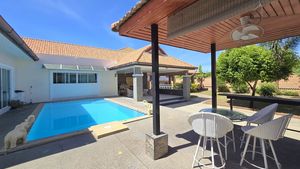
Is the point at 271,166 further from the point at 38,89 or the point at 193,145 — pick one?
the point at 38,89

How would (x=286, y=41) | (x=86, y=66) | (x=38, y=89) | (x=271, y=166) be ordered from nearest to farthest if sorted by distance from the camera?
(x=271, y=166) → (x=286, y=41) → (x=38, y=89) → (x=86, y=66)

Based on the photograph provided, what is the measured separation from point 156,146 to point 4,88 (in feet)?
41.9

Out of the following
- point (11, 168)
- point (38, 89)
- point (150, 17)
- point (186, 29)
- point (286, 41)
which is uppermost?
point (286, 41)

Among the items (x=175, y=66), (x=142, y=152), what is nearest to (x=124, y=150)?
(x=142, y=152)

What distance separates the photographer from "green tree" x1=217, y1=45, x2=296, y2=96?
10664 millimetres

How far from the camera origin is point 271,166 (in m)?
3.53

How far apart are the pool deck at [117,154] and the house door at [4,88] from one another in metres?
8.28

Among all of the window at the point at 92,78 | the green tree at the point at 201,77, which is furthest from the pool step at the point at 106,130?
the green tree at the point at 201,77

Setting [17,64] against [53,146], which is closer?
[53,146]

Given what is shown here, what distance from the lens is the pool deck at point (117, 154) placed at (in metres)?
3.67

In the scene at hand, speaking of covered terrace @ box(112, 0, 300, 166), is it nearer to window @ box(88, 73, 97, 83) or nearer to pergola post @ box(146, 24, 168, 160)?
pergola post @ box(146, 24, 168, 160)

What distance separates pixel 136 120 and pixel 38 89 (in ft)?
43.9

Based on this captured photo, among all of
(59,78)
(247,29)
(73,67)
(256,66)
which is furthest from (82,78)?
(256,66)

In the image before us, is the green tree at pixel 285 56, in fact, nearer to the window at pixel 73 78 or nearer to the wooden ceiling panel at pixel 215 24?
the wooden ceiling panel at pixel 215 24
